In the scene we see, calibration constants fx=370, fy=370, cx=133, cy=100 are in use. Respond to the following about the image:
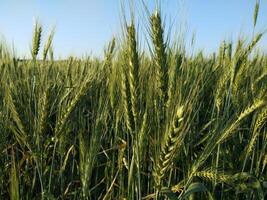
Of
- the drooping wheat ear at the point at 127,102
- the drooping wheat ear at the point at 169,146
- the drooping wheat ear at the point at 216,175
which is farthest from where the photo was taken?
the drooping wheat ear at the point at 216,175

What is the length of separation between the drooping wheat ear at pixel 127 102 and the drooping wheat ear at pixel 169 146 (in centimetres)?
15

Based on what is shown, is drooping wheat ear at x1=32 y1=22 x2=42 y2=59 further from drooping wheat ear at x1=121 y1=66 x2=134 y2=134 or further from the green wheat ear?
drooping wheat ear at x1=121 y1=66 x2=134 y2=134

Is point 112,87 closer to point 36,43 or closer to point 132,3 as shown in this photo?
point 132,3

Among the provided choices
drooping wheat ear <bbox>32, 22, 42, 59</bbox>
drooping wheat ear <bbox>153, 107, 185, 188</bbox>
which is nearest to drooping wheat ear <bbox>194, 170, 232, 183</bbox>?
drooping wheat ear <bbox>153, 107, 185, 188</bbox>

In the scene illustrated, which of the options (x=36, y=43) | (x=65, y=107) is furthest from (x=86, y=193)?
(x=36, y=43)

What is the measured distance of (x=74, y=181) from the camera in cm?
155

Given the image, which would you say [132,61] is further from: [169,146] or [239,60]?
[239,60]

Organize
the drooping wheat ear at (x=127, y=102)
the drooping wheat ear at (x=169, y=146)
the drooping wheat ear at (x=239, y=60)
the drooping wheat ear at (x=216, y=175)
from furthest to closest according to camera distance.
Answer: the drooping wheat ear at (x=239, y=60) < the drooping wheat ear at (x=216, y=175) < the drooping wheat ear at (x=127, y=102) < the drooping wheat ear at (x=169, y=146)

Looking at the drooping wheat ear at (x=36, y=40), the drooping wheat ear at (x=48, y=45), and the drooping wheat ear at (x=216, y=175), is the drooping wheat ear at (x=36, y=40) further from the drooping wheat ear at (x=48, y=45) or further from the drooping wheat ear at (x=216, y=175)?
the drooping wheat ear at (x=216, y=175)

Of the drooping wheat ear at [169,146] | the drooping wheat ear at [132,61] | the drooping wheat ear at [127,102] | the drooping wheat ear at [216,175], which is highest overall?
the drooping wheat ear at [132,61]

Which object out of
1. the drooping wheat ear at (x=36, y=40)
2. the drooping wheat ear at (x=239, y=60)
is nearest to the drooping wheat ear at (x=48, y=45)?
the drooping wheat ear at (x=36, y=40)

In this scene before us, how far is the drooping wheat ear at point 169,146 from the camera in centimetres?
97

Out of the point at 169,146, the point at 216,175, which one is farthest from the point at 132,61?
the point at 216,175

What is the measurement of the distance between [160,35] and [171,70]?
6.8 inches
